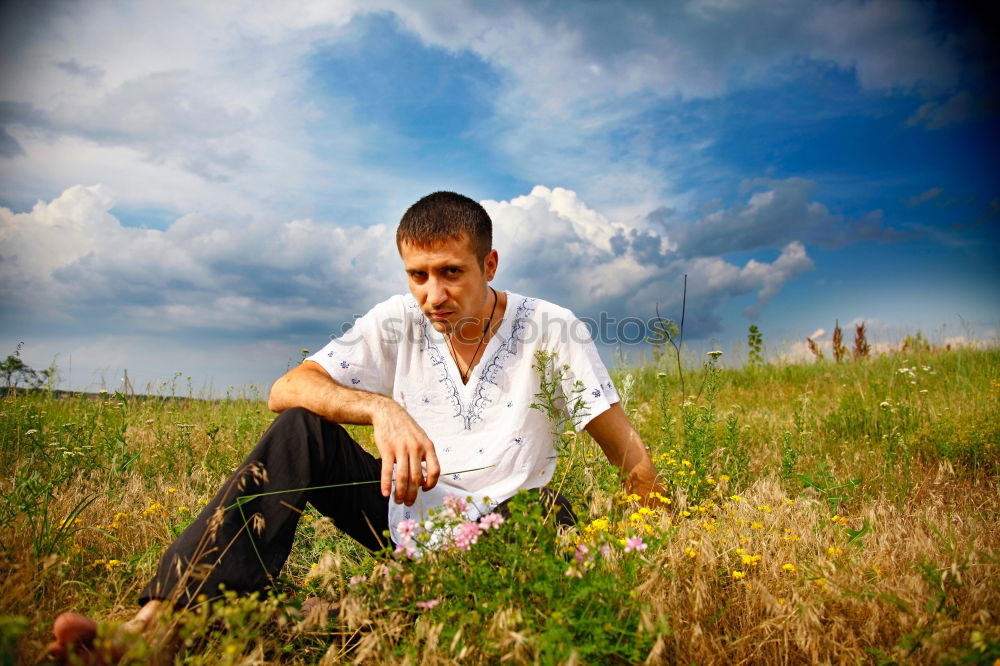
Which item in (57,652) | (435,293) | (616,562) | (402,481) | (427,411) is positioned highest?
(435,293)

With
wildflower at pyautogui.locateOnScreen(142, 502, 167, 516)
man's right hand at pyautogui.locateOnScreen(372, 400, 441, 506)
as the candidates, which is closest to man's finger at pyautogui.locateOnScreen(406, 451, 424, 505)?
man's right hand at pyautogui.locateOnScreen(372, 400, 441, 506)

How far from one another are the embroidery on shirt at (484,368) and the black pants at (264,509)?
561 millimetres

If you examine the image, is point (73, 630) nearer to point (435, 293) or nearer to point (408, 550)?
point (408, 550)

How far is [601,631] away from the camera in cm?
198

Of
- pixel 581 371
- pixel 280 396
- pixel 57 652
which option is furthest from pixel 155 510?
pixel 581 371

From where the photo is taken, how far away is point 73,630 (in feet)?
6.72

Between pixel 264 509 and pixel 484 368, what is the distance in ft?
4.42

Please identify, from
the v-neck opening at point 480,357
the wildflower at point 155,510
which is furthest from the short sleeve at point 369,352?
the wildflower at point 155,510

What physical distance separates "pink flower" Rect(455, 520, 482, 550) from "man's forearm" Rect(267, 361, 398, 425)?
0.74 metres

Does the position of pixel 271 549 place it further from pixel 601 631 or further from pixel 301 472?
pixel 601 631

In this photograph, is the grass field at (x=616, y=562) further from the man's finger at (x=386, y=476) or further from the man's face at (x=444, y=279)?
A: the man's face at (x=444, y=279)

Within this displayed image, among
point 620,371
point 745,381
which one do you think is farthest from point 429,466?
→ point 745,381

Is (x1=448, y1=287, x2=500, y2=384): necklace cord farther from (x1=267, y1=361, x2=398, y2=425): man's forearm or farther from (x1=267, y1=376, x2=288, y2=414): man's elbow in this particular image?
(x1=267, y1=376, x2=288, y2=414): man's elbow

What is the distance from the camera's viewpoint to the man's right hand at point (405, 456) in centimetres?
254
